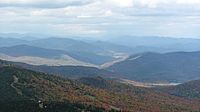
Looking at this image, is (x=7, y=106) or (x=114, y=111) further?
(x=114, y=111)

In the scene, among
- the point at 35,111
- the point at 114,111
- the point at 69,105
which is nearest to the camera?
the point at 35,111

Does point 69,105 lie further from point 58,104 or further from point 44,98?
point 44,98

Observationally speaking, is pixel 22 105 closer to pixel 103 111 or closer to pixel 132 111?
pixel 103 111

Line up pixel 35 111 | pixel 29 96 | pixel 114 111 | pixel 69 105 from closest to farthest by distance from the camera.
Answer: pixel 35 111, pixel 69 105, pixel 114 111, pixel 29 96

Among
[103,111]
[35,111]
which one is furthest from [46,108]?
[103,111]

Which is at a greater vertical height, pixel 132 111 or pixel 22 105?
pixel 22 105

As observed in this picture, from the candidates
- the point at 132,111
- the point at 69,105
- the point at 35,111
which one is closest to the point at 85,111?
the point at 69,105

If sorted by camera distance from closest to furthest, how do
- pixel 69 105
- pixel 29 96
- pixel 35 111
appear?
pixel 35 111 → pixel 69 105 → pixel 29 96

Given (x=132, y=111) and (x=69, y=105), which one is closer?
(x=69, y=105)

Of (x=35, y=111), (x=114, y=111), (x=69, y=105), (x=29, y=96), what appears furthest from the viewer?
(x=29, y=96)
